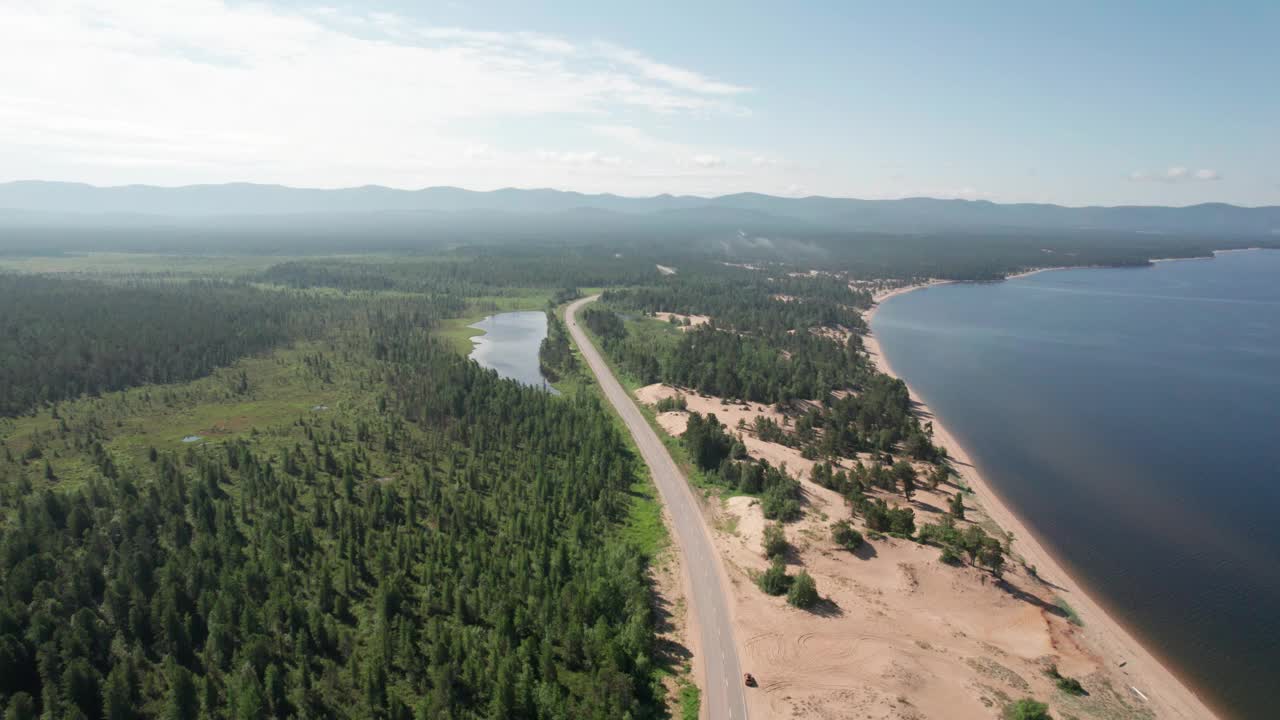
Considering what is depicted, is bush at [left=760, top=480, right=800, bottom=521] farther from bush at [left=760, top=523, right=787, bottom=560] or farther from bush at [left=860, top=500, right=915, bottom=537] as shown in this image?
bush at [left=860, top=500, right=915, bottom=537]

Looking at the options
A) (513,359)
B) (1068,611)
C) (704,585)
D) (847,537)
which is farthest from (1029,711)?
(513,359)

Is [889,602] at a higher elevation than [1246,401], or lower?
lower

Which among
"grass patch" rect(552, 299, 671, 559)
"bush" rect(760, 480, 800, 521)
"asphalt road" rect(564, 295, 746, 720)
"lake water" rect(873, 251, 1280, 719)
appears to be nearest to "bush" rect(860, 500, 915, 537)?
"bush" rect(760, 480, 800, 521)

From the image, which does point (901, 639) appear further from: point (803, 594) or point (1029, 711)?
point (1029, 711)

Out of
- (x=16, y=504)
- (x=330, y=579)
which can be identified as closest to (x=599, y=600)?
(x=330, y=579)

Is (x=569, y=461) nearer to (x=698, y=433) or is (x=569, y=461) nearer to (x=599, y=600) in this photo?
(x=698, y=433)

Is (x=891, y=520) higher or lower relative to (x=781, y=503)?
lower

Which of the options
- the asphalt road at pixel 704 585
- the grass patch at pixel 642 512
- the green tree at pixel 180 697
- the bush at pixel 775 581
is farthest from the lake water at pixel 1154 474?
the green tree at pixel 180 697
